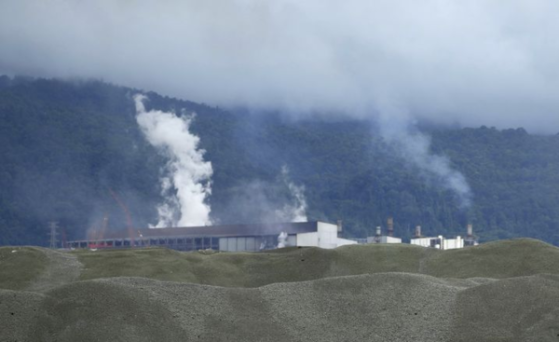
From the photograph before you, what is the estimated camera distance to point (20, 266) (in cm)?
9550

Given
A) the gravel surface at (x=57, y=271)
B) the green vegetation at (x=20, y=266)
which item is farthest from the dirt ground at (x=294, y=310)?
the green vegetation at (x=20, y=266)

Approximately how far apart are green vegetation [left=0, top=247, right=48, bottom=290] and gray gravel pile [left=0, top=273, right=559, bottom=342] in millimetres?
20617

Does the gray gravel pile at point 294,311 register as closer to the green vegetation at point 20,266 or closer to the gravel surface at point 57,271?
the gravel surface at point 57,271

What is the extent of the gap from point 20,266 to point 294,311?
34736 millimetres

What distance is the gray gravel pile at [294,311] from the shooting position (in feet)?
213

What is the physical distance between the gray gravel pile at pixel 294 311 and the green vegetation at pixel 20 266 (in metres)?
20.6

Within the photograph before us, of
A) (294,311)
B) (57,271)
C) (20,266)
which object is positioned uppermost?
(20,266)

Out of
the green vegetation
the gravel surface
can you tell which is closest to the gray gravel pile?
the gravel surface

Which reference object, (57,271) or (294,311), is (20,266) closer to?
(57,271)

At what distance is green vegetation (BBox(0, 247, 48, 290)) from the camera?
91.1 m

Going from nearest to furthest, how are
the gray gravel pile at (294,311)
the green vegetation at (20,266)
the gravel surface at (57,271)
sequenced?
1. the gray gravel pile at (294,311)
2. the green vegetation at (20,266)
3. the gravel surface at (57,271)

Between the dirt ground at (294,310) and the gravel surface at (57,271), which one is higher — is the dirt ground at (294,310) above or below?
below

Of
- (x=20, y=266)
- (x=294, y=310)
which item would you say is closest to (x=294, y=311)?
(x=294, y=310)

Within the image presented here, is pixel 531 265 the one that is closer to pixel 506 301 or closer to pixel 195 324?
pixel 506 301
